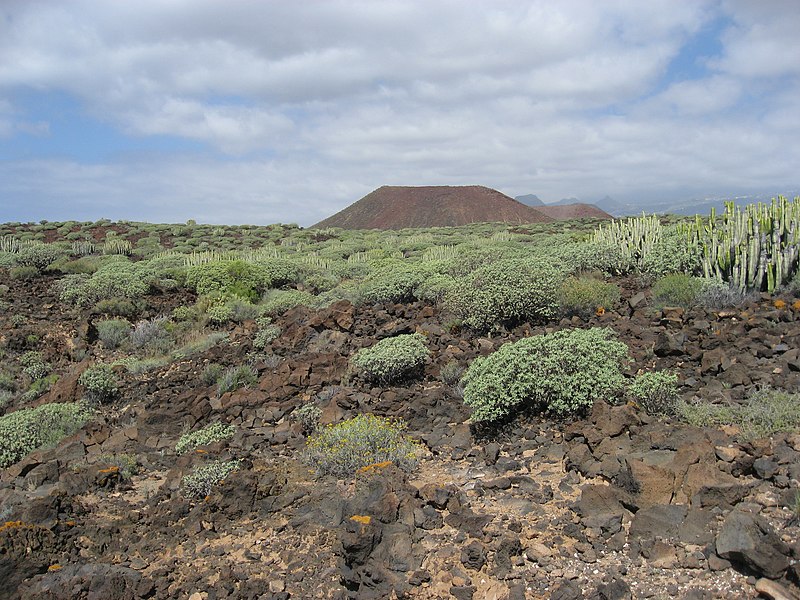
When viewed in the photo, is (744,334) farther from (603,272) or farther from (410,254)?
(410,254)

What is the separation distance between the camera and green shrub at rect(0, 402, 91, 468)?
25.8ft

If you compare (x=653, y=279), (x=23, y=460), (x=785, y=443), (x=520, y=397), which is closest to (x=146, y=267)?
(x=23, y=460)

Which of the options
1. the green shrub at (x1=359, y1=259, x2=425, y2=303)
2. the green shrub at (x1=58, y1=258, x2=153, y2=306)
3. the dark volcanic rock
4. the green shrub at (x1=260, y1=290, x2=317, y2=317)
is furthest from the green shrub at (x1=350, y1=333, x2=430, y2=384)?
the green shrub at (x1=58, y1=258, x2=153, y2=306)

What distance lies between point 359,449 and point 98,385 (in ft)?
18.3

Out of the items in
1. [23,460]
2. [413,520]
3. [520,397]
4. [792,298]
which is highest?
[792,298]

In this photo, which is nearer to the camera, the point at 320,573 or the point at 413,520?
the point at 320,573

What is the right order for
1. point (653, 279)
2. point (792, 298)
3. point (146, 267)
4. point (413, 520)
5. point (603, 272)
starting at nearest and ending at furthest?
point (413, 520) < point (792, 298) < point (653, 279) < point (603, 272) < point (146, 267)

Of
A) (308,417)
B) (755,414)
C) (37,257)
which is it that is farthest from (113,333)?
(755,414)

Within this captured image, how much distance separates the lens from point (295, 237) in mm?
32906

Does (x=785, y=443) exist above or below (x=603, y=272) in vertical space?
below

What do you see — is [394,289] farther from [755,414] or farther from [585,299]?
[755,414]

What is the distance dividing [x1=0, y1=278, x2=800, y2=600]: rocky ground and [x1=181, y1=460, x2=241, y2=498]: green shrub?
17 cm

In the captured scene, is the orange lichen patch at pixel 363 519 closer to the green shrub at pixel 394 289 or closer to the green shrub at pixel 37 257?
the green shrub at pixel 394 289

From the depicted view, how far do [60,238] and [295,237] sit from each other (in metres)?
11.3
